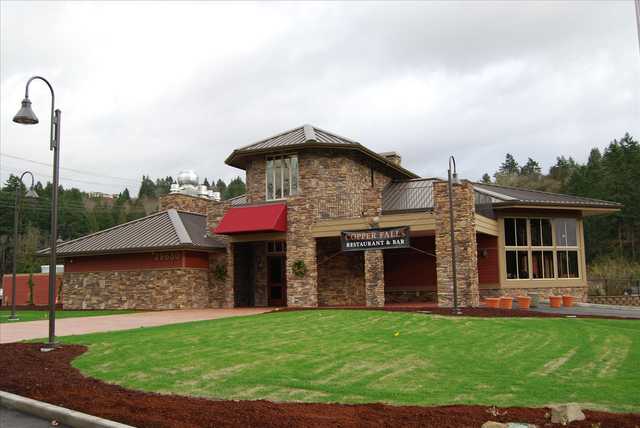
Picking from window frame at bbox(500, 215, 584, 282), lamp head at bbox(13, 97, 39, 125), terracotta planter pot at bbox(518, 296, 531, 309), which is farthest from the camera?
window frame at bbox(500, 215, 584, 282)

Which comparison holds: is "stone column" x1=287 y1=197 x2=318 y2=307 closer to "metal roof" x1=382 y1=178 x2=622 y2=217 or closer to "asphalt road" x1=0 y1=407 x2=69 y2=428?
"metal roof" x1=382 y1=178 x2=622 y2=217

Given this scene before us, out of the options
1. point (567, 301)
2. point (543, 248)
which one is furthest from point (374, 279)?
point (543, 248)

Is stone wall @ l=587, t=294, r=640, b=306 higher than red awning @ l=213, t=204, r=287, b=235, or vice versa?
red awning @ l=213, t=204, r=287, b=235

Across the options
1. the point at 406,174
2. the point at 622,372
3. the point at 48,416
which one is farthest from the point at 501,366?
the point at 406,174

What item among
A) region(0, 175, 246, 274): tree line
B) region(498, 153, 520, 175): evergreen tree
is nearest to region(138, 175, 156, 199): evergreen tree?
region(0, 175, 246, 274): tree line

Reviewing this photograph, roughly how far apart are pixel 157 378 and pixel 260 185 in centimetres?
1802

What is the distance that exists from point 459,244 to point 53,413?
16.5 meters

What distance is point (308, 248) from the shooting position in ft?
76.9

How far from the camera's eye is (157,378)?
842cm

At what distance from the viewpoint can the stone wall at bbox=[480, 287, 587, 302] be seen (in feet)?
79.8

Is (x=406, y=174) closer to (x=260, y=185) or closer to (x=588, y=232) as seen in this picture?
(x=260, y=185)

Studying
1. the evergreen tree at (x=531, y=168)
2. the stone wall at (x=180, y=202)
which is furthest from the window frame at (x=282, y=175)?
the evergreen tree at (x=531, y=168)

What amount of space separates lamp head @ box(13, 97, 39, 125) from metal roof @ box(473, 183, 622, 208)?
18647mm

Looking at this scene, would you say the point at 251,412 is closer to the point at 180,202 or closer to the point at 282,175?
the point at 282,175
